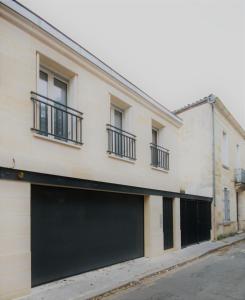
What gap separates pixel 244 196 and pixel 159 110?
42.4 feet

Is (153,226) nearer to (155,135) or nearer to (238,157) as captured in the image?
(155,135)

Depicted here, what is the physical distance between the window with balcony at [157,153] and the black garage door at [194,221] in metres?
1.62

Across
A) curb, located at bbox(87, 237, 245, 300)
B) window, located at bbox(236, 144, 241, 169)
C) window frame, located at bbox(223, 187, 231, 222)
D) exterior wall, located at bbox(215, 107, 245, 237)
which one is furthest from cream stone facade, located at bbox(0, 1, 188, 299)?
window, located at bbox(236, 144, 241, 169)

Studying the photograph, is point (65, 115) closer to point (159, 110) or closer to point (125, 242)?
point (125, 242)

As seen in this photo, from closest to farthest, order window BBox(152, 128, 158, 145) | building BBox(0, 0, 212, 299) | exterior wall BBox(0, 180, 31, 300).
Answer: exterior wall BBox(0, 180, 31, 300), building BBox(0, 0, 212, 299), window BBox(152, 128, 158, 145)

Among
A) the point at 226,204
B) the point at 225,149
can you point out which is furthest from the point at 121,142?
the point at 226,204

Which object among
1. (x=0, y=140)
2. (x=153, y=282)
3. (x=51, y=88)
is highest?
(x=51, y=88)

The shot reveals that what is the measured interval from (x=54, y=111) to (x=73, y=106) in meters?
0.64

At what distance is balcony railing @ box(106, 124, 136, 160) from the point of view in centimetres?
908

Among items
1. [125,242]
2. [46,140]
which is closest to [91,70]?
[46,140]

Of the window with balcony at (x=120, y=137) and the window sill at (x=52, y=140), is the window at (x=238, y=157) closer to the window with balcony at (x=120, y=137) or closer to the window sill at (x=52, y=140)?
the window with balcony at (x=120, y=137)

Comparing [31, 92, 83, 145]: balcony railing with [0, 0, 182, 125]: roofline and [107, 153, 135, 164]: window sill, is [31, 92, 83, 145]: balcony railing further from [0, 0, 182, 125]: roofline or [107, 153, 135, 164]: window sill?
[0, 0, 182, 125]: roofline

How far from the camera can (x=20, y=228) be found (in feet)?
19.3

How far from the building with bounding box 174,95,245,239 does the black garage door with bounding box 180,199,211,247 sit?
0.76 m
